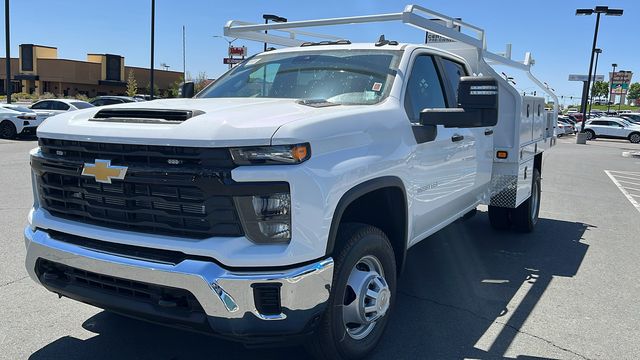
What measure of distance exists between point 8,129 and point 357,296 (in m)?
20.0

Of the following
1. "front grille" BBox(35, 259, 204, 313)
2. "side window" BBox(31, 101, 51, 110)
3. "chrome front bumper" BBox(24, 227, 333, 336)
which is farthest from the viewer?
"side window" BBox(31, 101, 51, 110)

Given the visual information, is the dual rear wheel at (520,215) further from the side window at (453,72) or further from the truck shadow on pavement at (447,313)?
the side window at (453,72)

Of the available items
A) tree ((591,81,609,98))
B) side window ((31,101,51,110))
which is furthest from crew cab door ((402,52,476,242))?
tree ((591,81,609,98))

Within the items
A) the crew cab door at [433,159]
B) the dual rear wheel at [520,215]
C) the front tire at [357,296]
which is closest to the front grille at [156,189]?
the front tire at [357,296]

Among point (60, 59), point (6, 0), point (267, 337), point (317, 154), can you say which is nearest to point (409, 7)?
point (317, 154)

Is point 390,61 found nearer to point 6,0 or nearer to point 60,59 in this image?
point 6,0

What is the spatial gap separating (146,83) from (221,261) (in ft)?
256

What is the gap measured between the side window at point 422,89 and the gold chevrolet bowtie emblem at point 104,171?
6.63 ft

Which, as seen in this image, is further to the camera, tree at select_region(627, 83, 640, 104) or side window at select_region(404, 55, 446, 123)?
tree at select_region(627, 83, 640, 104)

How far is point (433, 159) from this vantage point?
415 centimetres

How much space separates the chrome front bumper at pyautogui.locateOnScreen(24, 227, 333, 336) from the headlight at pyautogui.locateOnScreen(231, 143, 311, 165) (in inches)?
20.7

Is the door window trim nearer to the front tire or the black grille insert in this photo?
the front tire

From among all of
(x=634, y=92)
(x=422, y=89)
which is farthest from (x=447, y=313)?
(x=634, y=92)

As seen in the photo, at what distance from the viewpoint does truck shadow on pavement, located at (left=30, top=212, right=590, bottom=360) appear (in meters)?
A: 3.62
